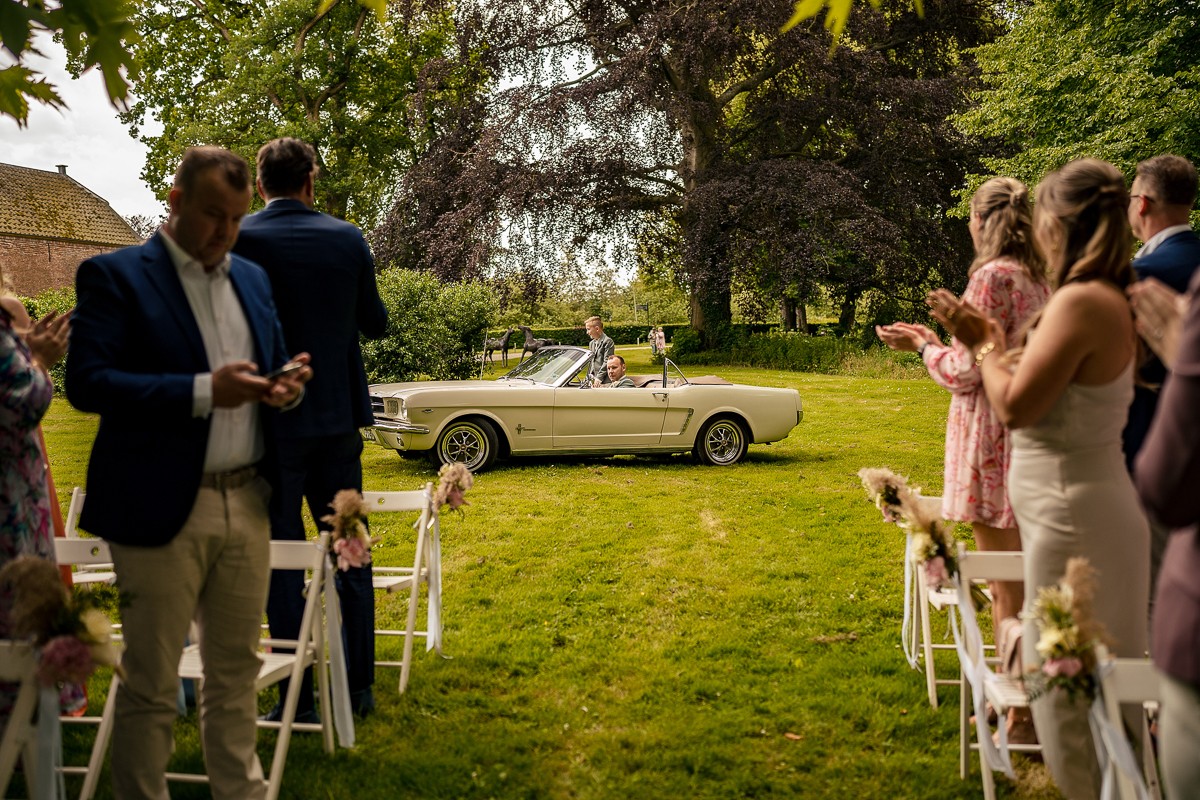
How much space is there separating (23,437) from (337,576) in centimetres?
145

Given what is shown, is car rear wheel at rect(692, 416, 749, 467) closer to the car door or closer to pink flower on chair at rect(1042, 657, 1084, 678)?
the car door

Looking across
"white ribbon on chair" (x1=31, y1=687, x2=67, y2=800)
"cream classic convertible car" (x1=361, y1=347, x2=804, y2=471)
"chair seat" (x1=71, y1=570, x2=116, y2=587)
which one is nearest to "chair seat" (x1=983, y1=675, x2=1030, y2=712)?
"white ribbon on chair" (x1=31, y1=687, x2=67, y2=800)

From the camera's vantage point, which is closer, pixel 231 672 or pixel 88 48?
pixel 88 48

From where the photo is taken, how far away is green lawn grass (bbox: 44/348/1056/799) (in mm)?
4008

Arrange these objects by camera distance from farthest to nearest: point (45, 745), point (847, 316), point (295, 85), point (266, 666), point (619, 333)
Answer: point (619, 333), point (295, 85), point (847, 316), point (266, 666), point (45, 745)

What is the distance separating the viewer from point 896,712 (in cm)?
460

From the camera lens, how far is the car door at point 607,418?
11531mm

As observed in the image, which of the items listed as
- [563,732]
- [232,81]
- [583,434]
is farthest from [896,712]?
[232,81]

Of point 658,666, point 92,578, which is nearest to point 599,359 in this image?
point 658,666

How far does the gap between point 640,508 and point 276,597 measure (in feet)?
18.9

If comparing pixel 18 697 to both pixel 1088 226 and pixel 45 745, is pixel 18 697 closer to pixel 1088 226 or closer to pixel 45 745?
pixel 45 745

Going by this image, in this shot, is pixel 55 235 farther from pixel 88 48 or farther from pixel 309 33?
pixel 88 48

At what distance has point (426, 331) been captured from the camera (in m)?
17.5

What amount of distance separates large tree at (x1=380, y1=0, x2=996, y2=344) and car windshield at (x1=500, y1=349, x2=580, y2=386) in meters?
12.3
